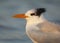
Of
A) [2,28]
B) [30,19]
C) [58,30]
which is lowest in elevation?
[58,30]

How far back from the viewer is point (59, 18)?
12.3 feet

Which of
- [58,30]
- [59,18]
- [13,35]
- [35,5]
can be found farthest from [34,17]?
[35,5]

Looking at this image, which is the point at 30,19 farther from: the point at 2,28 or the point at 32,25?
the point at 2,28

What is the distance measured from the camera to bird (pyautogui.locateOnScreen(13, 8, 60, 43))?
2.34 meters

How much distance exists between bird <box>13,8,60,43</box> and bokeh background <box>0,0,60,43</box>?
79 cm

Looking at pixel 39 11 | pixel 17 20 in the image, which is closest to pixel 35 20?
pixel 39 11

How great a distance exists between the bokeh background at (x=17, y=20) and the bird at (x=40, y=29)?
79 centimetres

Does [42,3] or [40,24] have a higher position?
[42,3]

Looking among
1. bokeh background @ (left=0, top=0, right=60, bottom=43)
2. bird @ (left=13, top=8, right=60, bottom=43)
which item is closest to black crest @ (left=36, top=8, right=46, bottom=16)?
bird @ (left=13, top=8, right=60, bottom=43)

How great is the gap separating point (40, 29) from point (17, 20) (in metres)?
1.42

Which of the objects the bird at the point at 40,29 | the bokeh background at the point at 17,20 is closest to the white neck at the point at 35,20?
the bird at the point at 40,29

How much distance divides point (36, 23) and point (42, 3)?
5.18 ft

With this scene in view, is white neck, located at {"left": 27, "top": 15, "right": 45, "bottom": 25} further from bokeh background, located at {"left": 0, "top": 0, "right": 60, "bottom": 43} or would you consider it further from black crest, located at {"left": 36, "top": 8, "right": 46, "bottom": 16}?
bokeh background, located at {"left": 0, "top": 0, "right": 60, "bottom": 43}

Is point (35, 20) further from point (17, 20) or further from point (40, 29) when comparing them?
point (17, 20)
